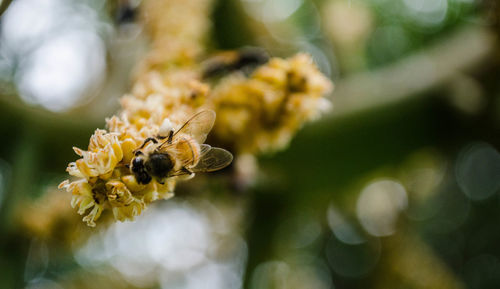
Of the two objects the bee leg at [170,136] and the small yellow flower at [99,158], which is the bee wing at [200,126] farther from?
the small yellow flower at [99,158]

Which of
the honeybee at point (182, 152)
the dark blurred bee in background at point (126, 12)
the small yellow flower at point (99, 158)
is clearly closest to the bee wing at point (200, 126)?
the honeybee at point (182, 152)

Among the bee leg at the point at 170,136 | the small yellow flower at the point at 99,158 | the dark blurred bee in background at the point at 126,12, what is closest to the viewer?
the small yellow flower at the point at 99,158

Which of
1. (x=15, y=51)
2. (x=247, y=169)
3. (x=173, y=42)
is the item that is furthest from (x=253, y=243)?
(x=15, y=51)

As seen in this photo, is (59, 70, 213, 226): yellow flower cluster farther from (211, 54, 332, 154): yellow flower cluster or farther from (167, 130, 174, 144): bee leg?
(211, 54, 332, 154): yellow flower cluster

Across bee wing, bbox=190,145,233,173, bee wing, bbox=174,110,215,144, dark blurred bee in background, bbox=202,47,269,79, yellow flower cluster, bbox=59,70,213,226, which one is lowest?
bee wing, bbox=190,145,233,173

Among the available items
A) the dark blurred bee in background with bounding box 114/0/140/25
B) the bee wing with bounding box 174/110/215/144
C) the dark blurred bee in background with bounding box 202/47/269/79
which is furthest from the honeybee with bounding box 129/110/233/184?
the dark blurred bee in background with bounding box 114/0/140/25

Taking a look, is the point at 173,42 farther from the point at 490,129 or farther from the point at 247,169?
the point at 490,129
